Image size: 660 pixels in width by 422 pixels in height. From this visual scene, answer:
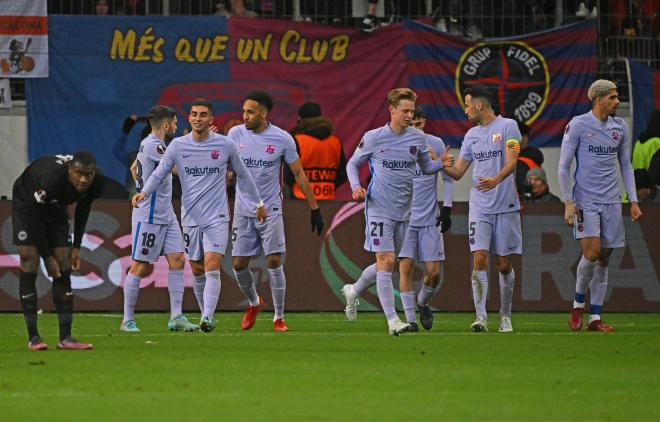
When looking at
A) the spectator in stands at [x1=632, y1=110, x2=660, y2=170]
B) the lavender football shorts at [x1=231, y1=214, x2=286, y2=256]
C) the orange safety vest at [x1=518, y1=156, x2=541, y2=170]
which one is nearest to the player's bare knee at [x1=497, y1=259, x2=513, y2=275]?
the lavender football shorts at [x1=231, y1=214, x2=286, y2=256]

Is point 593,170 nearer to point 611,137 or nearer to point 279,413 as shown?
point 611,137

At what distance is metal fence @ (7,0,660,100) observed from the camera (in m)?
26.0

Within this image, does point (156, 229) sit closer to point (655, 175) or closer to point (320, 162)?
point (320, 162)

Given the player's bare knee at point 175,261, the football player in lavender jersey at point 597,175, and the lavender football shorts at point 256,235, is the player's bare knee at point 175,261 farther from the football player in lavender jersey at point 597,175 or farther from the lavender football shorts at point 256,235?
the football player in lavender jersey at point 597,175

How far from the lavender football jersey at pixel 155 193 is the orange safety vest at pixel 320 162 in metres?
4.84

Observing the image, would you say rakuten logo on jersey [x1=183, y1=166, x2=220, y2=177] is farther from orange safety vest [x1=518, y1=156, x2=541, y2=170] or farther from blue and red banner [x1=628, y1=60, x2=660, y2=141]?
blue and red banner [x1=628, y1=60, x2=660, y2=141]

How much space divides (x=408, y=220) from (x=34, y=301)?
14.3 feet

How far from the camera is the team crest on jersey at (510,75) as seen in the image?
25656 millimetres

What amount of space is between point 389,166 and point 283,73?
9.91 metres

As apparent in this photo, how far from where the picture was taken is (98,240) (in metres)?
20.5

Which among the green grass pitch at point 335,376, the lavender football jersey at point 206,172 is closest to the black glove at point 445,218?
the green grass pitch at point 335,376

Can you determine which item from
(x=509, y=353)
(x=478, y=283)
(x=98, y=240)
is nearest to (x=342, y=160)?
(x=98, y=240)

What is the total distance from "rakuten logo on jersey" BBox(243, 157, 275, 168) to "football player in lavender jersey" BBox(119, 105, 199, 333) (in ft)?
2.79

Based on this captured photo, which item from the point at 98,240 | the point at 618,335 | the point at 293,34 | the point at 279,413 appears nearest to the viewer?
the point at 279,413
